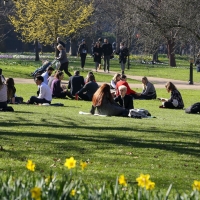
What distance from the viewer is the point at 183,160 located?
10.4 meters

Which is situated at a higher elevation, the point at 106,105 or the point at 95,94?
the point at 95,94

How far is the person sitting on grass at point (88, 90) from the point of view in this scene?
78.0 ft

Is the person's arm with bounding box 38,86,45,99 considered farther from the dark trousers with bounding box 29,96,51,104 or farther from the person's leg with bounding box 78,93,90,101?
the person's leg with bounding box 78,93,90,101

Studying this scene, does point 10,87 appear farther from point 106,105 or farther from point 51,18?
point 51,18

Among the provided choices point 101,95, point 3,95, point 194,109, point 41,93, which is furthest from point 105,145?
point 41,93

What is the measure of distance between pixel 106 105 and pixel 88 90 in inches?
241

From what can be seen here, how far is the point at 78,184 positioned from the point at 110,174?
114 inches

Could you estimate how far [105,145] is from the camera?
456 inches

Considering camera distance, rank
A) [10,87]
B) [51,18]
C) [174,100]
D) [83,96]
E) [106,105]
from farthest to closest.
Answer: [51,18] → [83,96] → [174,100] → [10,87] → [106,105]

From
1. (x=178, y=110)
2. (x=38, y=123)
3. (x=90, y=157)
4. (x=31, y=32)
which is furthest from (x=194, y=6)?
(x=31, y=32)

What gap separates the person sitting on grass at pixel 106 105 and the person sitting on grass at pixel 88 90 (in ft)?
17.6

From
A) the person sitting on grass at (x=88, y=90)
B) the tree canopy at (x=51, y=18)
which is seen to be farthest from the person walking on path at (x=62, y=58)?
the tree canopy at (x=51, y=18)

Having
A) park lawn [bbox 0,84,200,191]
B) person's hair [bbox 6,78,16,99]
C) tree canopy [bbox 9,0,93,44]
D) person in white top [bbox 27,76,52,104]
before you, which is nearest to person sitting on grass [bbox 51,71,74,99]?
person in white top [bbox 27,76,52,104]

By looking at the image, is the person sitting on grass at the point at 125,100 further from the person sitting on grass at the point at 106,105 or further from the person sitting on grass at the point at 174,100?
the person sitting on grass at the point at 174,100
